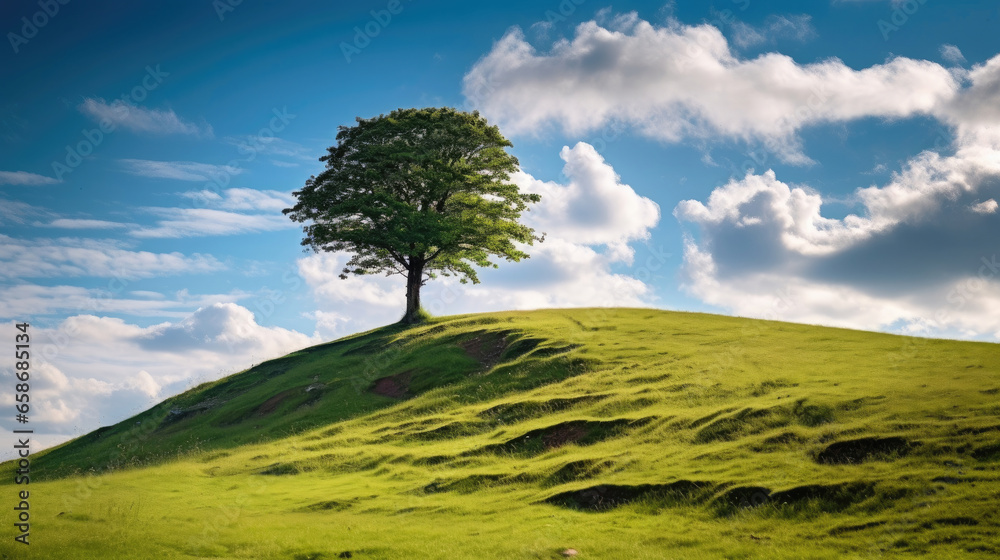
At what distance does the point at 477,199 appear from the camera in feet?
202

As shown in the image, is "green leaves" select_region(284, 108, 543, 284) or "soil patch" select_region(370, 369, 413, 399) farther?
"green leaves" select_region(284, 108, 543, 284)

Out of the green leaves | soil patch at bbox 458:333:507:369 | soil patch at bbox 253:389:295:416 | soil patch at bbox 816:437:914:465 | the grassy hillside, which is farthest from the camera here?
the green leaves

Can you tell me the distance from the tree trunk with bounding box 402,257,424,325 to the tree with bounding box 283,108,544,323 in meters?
0.10

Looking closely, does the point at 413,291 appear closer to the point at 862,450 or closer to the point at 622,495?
the point at 622,495

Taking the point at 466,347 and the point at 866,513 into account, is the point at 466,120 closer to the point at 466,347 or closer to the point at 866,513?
the point at 466,347

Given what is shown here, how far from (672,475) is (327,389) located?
31207 millimetres

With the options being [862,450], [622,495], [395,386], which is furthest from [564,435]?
[395,386]

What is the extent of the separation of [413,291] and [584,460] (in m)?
40.6

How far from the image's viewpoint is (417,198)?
206ft

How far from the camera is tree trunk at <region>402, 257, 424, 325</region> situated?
6316 cm

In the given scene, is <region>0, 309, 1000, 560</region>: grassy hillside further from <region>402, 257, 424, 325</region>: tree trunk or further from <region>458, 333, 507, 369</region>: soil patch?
<region>402, 257, 424, 325</region>: tree trunk

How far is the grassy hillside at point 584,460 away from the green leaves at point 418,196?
1441 centimetres

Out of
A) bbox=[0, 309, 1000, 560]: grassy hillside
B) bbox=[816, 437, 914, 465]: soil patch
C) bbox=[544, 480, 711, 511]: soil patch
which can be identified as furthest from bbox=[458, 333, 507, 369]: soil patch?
bbox=[816, 437, 914, 465]: soil patch

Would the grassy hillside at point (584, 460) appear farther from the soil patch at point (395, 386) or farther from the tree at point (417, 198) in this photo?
the tree at point (417, 198)
